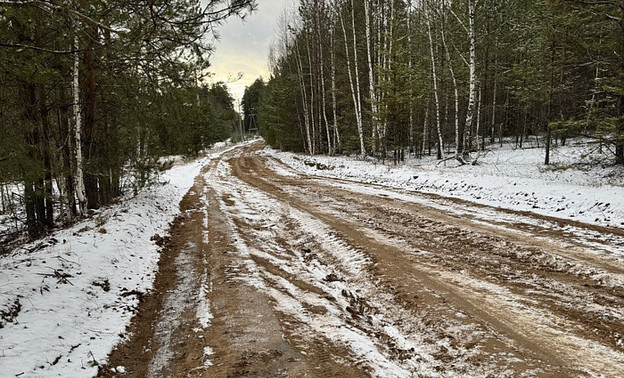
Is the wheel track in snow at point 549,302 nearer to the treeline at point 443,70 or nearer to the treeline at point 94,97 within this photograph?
the treeline at point 94,97

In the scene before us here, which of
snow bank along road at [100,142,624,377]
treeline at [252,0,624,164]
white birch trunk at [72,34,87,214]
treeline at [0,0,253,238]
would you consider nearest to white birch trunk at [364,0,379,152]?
treeline at [252,0,624,164]

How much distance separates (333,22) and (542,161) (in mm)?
17538

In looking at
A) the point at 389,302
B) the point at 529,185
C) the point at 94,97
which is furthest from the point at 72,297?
the point at 529,185

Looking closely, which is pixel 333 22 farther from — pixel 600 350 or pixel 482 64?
pixel 600 350

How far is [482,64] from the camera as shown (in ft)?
86.5

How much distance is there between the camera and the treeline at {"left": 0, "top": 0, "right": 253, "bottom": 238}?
5282 mm

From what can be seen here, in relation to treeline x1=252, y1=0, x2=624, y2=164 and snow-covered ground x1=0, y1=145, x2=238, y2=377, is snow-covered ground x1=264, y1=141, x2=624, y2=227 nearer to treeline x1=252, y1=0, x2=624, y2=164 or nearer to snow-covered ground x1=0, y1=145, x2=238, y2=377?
treeline x1=252, y1=0, x2=624, y2=164

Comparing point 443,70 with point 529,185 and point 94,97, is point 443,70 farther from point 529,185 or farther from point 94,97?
point 94,97

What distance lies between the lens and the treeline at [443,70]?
16094 millimetres

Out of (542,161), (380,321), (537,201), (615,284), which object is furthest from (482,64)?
(380,321)

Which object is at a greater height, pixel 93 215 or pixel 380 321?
pixel 93 215

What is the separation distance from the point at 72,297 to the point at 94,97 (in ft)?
23.0

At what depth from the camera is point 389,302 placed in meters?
4.51

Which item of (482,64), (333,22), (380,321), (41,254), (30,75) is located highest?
(333,22)
